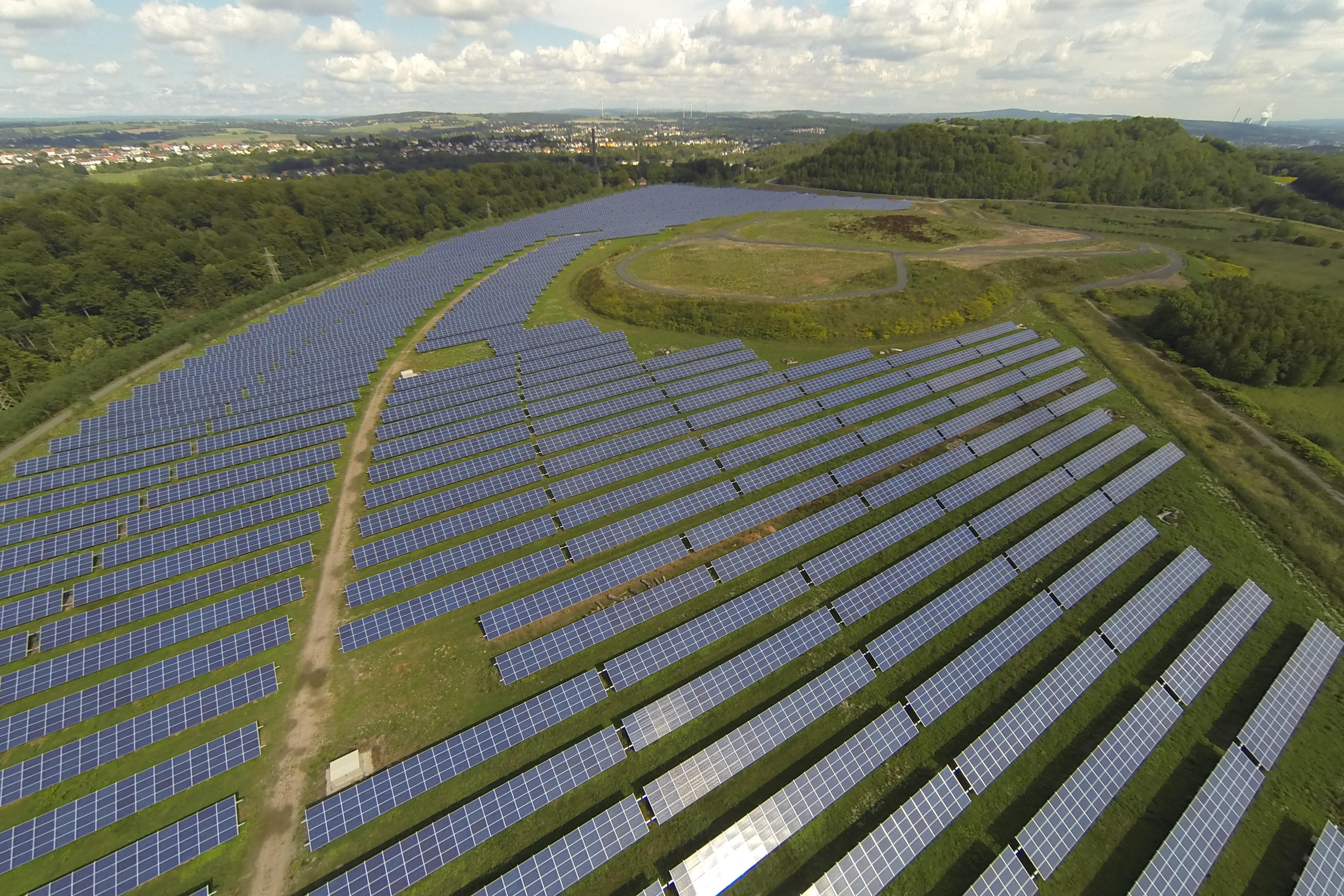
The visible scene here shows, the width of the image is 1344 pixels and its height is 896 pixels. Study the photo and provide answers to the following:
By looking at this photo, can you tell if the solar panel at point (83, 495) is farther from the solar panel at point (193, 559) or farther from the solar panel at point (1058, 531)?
the solar panel at point (1058, 531)

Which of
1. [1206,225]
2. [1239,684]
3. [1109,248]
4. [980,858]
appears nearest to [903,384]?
[1239,684]

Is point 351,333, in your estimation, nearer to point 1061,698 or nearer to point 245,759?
point 245,759

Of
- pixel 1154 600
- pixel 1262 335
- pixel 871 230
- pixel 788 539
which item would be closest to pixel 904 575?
pixel 788 539

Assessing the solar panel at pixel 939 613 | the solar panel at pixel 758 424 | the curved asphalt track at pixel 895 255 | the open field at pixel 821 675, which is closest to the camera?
the open field at pixel 821 675

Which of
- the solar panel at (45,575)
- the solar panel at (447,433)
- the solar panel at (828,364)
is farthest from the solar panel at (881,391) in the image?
the solar panel at (45,575)

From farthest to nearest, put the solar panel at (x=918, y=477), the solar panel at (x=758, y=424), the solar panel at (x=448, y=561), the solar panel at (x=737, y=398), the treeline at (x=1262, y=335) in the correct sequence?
the treeline at (x=1262, y=335) < the solar panel at (x=737, y=398) < the solar panel at (x=758, y=424) < the solar panel at (x=918, y=477) < the solar panel at (x=448, y=561)

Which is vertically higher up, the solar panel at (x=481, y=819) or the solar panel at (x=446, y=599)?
the solar panel at (x=446, y=599)

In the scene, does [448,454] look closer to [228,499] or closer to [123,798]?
[228,499]
